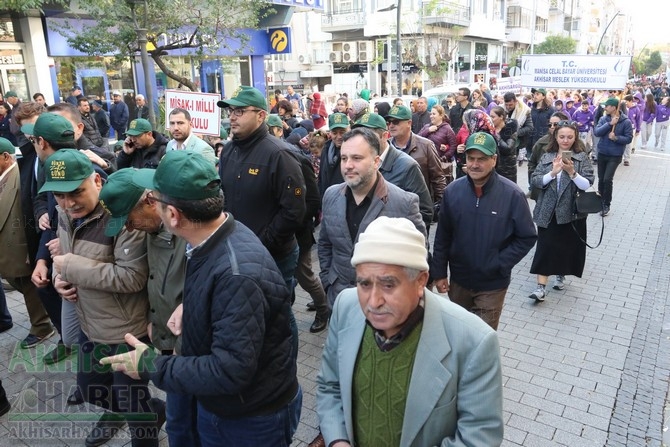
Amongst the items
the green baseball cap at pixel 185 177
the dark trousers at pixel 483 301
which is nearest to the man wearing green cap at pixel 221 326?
the green baseball cap at pixel 185 177

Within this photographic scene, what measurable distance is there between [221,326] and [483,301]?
8.17 feet

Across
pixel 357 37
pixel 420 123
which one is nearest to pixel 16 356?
→ pixel 420 123

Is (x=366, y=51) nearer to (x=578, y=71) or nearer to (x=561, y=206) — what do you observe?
(x=578, y=71)

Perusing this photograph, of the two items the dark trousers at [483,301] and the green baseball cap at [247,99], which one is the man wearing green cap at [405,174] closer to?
Answer: the dark trousers at [483,301]

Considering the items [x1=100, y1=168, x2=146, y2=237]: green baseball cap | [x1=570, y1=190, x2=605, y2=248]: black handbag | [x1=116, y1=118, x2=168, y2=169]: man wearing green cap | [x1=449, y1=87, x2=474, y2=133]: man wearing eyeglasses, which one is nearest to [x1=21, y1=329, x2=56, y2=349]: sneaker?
[x1=116, y1=118, x2=168, y2=169]: man wearing green cap

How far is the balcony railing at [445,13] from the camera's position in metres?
35.3

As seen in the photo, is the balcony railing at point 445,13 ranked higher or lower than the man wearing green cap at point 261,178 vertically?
higher

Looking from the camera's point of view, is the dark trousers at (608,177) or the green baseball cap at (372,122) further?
the dark trousers at (608,177)

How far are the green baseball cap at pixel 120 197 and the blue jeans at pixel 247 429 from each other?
3.35 feet

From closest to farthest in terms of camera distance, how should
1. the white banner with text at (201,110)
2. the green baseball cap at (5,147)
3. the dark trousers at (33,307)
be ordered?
the green baseball cap at (5,147) < the dark trousers at (33,307) < the white banner with text at (201,110)

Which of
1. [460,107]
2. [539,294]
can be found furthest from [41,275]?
[460,107]

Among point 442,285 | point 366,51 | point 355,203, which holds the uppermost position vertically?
point 366,51

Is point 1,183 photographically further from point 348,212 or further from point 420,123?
point 420,123

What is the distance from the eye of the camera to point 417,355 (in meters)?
1.90
